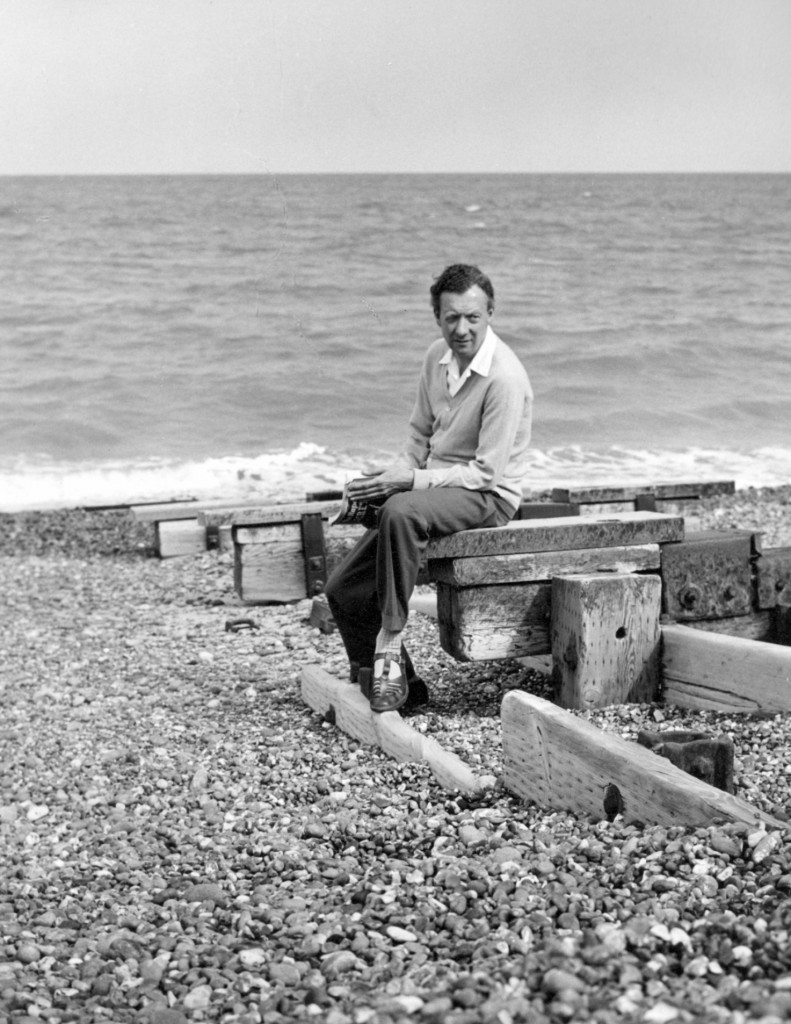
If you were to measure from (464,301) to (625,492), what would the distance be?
4.43 m

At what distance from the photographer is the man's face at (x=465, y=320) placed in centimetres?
509

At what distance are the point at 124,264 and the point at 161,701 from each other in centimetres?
2645

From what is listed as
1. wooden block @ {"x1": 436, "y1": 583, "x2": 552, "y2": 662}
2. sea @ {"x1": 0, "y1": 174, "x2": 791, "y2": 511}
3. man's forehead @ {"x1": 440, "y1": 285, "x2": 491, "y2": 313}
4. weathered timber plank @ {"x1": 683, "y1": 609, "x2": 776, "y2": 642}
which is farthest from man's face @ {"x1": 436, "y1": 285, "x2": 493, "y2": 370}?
sea @ {"x1": 0, "y1": 174, "x2": 791, "y2": 511}

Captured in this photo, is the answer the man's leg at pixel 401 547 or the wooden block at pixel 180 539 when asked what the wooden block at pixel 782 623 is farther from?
the wooden block at pixel 180 539

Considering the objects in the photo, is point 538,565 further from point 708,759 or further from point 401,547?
point 708,759

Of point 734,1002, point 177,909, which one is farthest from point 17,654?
point 734,1002

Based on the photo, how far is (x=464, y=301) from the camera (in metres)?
5.13

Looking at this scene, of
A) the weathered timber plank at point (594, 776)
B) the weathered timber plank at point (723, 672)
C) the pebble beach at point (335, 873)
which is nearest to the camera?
the pebble beach at point (335, 873)

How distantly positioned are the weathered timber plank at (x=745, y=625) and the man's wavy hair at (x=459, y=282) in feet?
5.22

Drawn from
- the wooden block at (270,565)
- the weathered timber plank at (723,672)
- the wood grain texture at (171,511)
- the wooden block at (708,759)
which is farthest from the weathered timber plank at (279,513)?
the wooden block at (708,759)

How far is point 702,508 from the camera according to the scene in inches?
428

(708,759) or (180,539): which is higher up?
(708,759)

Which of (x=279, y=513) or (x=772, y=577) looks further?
(x=279, y=513)

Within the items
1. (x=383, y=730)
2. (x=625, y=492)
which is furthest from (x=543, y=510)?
(x=383, y=730)
